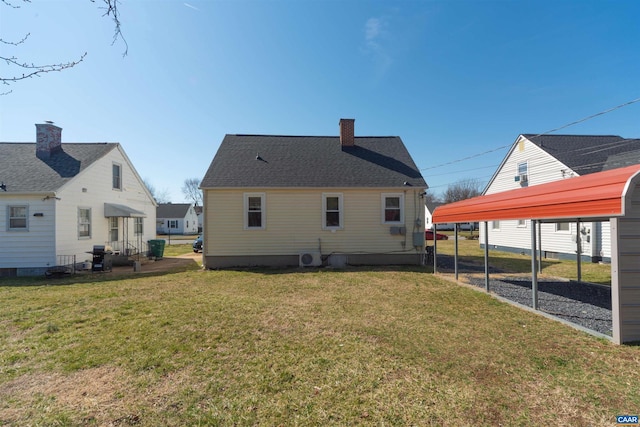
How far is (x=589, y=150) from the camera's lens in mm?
15352

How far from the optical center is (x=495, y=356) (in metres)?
3.89

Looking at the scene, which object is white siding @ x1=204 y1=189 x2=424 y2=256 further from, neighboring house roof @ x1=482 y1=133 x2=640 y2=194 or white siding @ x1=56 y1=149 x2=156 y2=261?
neighboring house roof @ x1=482 y1=133 x2=640 y2=194

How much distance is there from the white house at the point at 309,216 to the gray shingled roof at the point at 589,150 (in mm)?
8934

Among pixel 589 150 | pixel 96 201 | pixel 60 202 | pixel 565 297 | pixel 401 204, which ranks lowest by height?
pixel 565 297

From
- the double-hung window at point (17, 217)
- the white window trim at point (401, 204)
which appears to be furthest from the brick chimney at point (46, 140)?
the white window trim at point (401, 204)

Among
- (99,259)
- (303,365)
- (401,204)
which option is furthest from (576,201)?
(99,259)

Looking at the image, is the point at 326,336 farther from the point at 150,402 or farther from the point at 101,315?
the point at 101,315

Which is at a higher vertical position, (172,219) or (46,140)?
(46,140)

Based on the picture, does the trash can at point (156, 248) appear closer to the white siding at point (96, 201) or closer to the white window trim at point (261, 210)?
the white siding at point (96, 201)

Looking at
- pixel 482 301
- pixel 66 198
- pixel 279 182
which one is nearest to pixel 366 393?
pixel 482 301

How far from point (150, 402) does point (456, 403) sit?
127 inches

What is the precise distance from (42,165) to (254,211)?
9.60 meters

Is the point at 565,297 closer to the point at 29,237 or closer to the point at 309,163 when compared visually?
the point at 309,163

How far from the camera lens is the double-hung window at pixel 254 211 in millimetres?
11797
